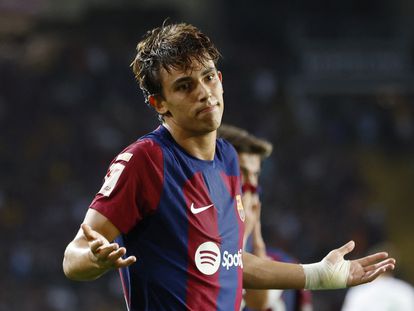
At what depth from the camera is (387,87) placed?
717 inches

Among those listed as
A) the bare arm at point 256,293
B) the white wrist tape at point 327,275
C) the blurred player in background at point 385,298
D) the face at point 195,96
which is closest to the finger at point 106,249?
the face at point 195,96

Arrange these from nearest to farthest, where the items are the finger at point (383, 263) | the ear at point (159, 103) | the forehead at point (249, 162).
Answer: the ear at point (159, 103) < the finger at point (383, 263) < the forehead at point (249, 162)

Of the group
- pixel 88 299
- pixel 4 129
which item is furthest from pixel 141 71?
pixel 4 129

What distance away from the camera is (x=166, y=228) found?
3.25 metres

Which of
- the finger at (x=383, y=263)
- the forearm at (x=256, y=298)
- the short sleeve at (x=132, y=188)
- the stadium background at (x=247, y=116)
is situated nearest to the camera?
the short sleeve at (x=132, y=188)

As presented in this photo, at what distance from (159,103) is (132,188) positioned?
368 millimetres

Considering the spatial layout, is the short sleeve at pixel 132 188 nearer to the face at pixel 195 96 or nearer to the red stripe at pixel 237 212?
the face at pixel 195 96

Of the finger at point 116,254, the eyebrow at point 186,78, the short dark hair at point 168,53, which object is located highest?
the short dark hair at point 168,53

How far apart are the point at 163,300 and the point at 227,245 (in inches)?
12.3

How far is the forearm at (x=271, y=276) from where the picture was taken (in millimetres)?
3590

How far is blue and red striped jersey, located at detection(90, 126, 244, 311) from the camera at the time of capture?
3189 millimetres

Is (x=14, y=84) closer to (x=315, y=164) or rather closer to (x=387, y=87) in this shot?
(x=315, y=164)

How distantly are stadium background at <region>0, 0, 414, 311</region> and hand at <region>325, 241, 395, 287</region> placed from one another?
9389mm

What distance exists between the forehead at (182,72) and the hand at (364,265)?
81cm
